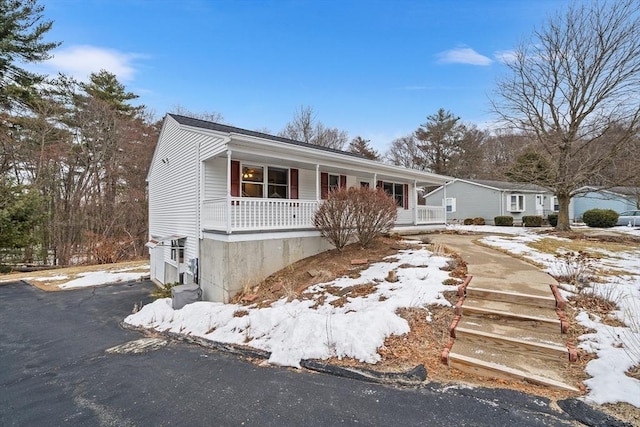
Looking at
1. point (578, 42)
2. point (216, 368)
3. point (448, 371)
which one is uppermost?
point (578, 42)

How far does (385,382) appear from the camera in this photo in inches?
139

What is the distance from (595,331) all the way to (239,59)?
19705 millimetres

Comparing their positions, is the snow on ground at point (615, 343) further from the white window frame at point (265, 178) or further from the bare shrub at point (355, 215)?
the white window frame at point (265, 178)

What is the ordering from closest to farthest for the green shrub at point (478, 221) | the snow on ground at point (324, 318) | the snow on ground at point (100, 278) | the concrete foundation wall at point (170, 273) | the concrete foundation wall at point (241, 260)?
1. the snow on ground at point (324, 318)
2. the concrete foundation wall at point (241, 260)
3. the concrete foundation wall at point (170, 273)
4. the snow on ground at point (100, 278)
5. the green shrub at point (478, 221)

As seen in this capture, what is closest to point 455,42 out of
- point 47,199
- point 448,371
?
point 448,371

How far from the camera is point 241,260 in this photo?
7.63 m

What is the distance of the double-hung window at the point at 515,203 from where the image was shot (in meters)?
24.7

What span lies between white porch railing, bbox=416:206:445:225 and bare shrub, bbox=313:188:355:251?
6.92 m

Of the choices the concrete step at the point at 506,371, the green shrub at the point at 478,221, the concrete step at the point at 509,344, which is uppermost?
the green shrub at the point at 478,221

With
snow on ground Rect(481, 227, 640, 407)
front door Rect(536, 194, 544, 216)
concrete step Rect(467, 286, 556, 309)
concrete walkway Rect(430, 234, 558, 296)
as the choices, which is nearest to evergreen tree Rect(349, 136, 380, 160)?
front door Rect(536, 194, 544, 216)

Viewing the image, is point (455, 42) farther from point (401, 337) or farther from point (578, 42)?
point (401, 337)

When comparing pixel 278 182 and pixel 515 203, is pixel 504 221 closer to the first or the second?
pixel 515 203

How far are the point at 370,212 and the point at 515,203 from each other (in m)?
22.7

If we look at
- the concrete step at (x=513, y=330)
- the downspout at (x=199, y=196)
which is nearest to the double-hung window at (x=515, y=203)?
the concrete step at (x=513, y=330)
